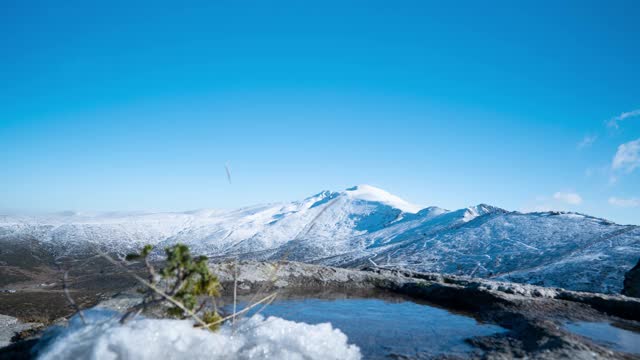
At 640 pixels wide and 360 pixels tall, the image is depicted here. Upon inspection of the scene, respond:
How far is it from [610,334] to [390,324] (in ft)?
18.0

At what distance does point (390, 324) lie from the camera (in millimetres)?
9586

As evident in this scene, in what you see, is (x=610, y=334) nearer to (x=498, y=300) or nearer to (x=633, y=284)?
(x=498, y=300)

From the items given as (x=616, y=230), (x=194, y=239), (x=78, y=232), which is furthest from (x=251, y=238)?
(x=616, y=230)

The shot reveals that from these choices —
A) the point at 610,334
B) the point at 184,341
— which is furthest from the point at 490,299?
the point at 184,341

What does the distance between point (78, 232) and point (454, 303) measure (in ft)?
542

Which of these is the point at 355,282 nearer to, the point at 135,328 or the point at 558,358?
the point at 558,358

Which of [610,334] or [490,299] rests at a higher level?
[490,299]

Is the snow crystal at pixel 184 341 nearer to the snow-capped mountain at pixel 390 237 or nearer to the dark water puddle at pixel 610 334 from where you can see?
the snow-capped mountain at pixel 390 237

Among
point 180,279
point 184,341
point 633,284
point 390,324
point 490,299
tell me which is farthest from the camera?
point 633,284

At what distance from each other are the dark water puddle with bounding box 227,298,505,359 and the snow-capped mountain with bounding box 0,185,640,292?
221cm

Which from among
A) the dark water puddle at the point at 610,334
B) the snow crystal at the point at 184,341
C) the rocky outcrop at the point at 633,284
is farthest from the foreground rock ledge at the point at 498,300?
the rocky outcrop at the point at 633,284

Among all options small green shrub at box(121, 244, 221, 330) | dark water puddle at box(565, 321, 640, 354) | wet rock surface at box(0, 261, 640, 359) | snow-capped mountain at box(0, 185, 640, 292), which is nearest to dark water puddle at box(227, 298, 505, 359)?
wet rock surface at box(0, 261, 640, 359)

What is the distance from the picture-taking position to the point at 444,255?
67.4 meters

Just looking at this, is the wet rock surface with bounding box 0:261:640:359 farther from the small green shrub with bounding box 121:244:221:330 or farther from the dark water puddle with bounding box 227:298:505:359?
the small green shrub with bounding box 121:244:221:330
